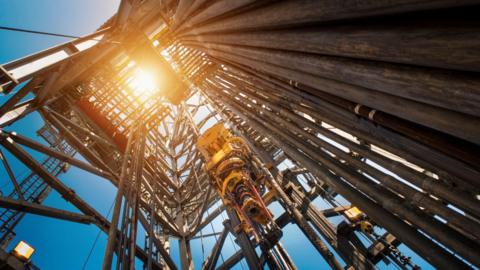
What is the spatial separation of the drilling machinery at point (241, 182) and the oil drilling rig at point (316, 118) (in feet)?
0.09

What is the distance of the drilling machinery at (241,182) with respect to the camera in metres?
4.12

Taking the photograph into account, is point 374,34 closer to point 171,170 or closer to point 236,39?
point 236,39

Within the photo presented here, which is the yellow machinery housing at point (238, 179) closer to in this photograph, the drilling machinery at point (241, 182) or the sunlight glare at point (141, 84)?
the drilling machinery at point (241, 182)

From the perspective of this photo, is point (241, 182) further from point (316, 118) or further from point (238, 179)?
point (316, 118)

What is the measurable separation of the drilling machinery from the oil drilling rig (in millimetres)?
28

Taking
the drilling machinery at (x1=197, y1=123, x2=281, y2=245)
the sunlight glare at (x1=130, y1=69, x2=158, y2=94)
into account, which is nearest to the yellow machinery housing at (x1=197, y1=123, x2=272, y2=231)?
the drilling machinery at (x1=197, y1=123, x2=281, y2=245)

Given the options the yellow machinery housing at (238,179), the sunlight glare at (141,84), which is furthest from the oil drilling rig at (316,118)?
the sunlight glare at (141,84)

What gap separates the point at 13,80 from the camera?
3.96m

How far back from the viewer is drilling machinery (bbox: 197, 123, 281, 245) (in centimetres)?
412

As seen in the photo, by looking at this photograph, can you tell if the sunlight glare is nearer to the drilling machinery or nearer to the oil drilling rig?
the oil drilling rig

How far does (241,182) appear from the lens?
14.6 ft

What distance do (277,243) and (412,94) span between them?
3704 mm

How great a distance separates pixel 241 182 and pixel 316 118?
207 centimetres

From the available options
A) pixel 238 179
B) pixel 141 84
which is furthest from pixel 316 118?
pixel 141 84
